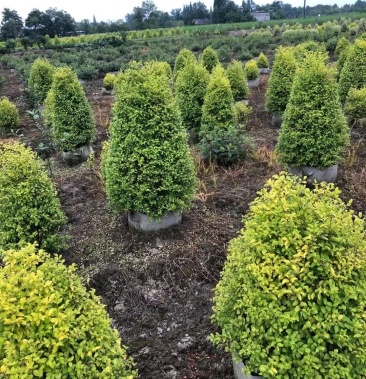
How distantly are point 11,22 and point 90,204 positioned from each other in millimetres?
47298

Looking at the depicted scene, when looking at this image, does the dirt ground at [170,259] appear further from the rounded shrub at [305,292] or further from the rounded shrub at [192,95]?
the rounded shrub at [192,95]

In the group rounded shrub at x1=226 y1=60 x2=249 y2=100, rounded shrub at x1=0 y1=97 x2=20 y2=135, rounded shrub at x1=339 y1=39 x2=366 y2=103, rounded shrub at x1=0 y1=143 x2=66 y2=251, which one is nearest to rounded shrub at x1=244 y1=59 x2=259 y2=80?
rounded shrub at x1=226 y1=60 x2=249 y2=100

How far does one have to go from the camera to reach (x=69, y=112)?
7.27m

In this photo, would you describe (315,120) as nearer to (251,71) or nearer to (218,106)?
(218,106)

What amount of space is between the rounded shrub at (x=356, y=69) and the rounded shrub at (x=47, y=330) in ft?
28.3

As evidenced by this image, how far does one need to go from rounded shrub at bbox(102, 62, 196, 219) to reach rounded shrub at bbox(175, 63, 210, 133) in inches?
142

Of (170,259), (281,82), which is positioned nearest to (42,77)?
(281,82)

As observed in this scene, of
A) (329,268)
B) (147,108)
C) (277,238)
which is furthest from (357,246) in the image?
(147,108)

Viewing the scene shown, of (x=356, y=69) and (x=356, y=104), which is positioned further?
(x=356, y=69)

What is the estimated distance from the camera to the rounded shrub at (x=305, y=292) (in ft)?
7.30

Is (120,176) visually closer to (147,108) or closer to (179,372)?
(147,108)

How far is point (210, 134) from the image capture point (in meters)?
6.95

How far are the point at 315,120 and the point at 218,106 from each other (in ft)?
7.20

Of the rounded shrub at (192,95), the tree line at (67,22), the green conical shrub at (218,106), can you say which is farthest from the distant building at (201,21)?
the green conical shrub at (218,106)
